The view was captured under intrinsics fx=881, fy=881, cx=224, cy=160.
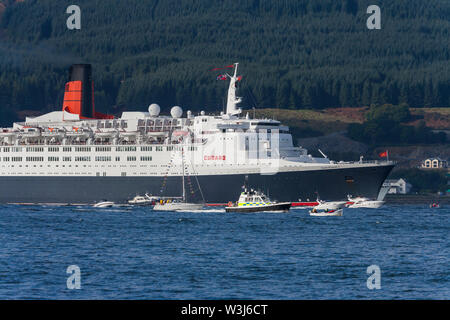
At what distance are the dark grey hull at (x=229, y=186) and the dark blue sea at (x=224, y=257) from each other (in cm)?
1353

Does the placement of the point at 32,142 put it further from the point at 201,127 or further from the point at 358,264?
the point at 358,264

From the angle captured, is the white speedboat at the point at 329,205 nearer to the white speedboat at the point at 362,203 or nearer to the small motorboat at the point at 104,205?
the white speedboat at the point at 362,203

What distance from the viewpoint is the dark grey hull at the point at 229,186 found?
100375mm

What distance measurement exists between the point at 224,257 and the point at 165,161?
53.6 metres

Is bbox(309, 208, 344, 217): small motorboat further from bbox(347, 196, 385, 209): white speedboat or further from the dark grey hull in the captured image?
bbox(347, 196, 385, 209): white speedboat

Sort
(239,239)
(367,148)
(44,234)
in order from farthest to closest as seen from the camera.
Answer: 1. (367,148)
2. (44,234)
3. (239,239)

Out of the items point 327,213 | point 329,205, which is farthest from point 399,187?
point 327,213

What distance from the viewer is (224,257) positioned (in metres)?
54.2

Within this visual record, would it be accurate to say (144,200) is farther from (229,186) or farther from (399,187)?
(399,187)

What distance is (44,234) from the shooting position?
69500 millimetres

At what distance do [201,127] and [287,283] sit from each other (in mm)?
63571
